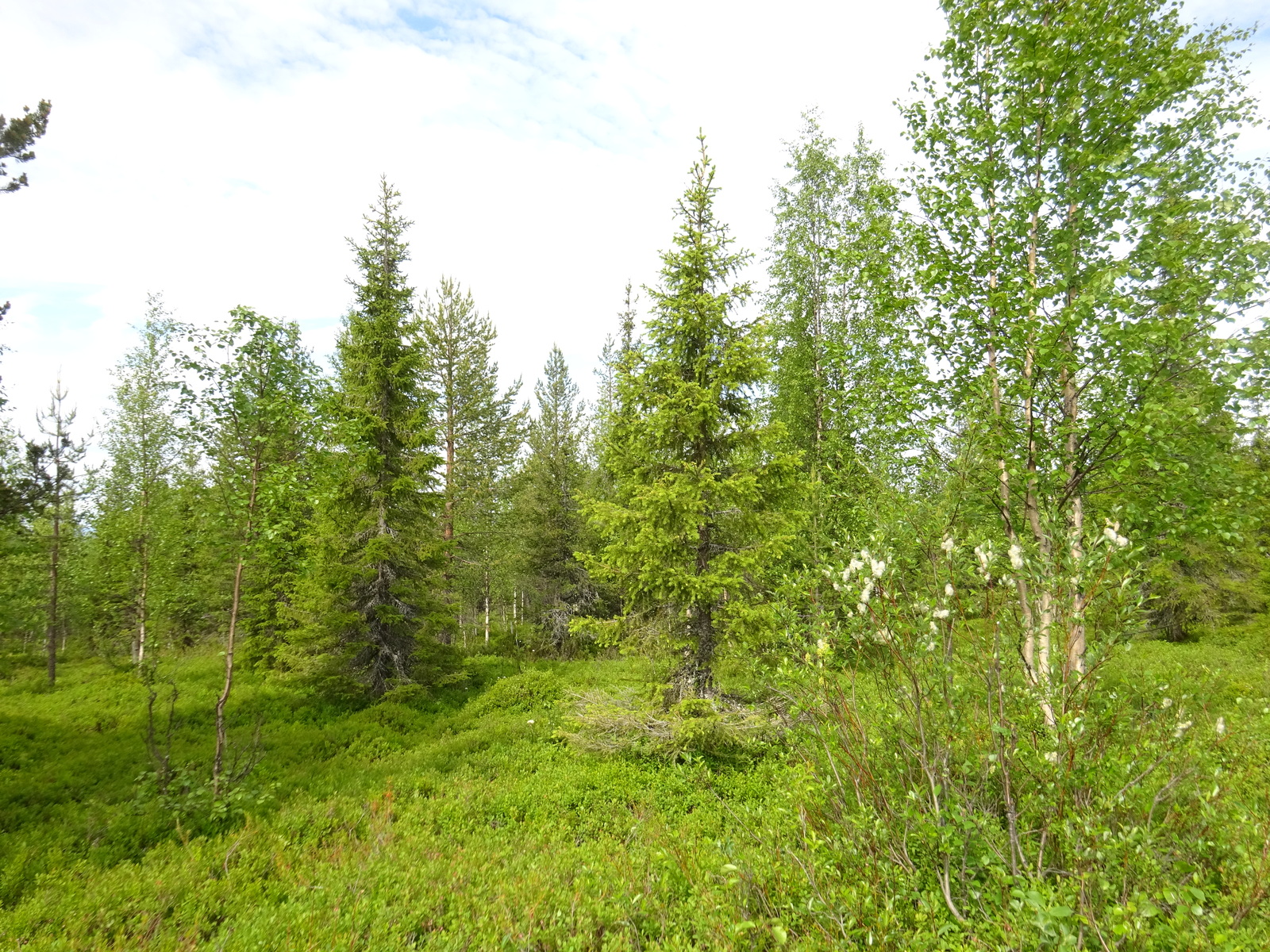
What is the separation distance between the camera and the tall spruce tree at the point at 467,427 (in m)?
18.5

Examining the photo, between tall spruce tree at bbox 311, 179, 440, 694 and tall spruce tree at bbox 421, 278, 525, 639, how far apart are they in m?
2.73

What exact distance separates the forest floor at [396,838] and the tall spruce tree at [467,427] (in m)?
6.99

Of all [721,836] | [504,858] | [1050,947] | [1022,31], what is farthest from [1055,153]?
[504,858]

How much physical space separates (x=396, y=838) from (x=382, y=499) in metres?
8.55

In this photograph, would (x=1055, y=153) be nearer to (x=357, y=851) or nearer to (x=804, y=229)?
(x=804, y=229)

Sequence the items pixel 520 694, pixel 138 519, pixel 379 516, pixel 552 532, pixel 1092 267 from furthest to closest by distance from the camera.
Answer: pixel 552 532 < pixel 138 519 < pixel 520 694 < pixel 379 516 < pixel 1092 267

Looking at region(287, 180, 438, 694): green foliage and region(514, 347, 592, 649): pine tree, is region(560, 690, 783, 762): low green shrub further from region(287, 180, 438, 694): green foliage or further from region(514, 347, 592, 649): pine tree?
region(514, 347, 592, 649): pine tree

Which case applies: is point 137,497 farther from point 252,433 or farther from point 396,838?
point 396,838

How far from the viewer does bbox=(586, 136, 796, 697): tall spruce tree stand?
360 inches

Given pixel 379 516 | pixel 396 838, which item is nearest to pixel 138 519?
pixel 379 516

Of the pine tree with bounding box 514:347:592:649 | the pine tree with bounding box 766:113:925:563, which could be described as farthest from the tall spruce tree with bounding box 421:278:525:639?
the pine tree with bounding box 766:113:925:563

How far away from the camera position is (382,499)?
Answer: 45.6 ft

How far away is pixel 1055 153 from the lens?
23.1 ft

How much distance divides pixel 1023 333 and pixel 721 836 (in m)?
7.15
